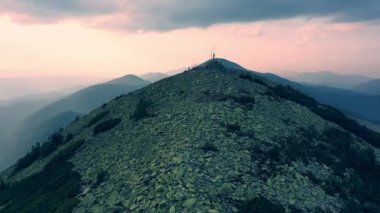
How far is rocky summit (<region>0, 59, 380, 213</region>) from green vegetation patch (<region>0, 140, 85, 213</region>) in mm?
172

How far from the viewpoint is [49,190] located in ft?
135

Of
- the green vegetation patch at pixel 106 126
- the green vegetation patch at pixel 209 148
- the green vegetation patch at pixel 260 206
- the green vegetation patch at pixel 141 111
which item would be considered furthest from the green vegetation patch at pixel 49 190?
the green vegetation patch at pixel 260 206

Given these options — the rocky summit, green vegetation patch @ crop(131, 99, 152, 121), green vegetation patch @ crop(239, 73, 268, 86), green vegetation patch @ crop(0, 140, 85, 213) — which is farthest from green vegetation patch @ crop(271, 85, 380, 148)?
green vegetation patch @ crop(0, 140, 85, 213)

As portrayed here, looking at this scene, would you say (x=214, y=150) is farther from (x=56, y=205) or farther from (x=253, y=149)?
(x=56, y=205)

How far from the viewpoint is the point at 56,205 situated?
36031 mm

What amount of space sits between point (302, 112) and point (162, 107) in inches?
729

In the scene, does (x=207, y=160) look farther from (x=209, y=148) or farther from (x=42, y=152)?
(x=42, y=152)

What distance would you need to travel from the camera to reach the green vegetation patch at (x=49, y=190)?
36812 millimetres

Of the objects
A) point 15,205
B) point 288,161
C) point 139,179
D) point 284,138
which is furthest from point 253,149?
point 15,205

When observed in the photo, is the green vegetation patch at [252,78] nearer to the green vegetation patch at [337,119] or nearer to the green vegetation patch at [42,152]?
the green vegetation patch at [337,119]

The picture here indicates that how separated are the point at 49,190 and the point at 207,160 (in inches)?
642

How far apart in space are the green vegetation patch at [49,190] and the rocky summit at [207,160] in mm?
172

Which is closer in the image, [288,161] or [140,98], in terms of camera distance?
[288,161]

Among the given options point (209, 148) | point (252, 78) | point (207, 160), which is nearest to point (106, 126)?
point (209, 148)
